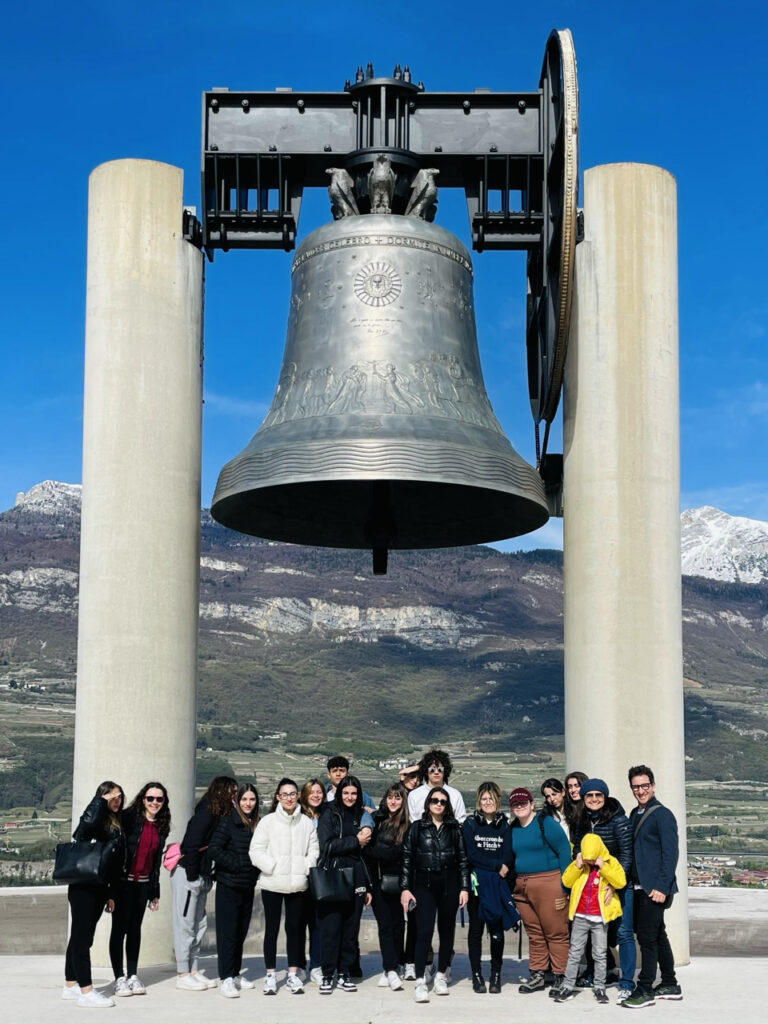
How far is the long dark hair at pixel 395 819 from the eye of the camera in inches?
410

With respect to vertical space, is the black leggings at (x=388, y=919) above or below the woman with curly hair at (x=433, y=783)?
below

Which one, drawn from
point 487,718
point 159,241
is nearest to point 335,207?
point 159,241

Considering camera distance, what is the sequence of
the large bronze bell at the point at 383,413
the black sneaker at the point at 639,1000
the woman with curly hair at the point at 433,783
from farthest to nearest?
1. the large bronze bell at the point at 383,413
2. the woman with curly hair at the point at 433,783
3. the black sneaker at the point at 639,1000

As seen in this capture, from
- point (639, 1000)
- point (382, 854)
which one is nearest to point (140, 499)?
point (382, 854)

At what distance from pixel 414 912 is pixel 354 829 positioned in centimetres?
83

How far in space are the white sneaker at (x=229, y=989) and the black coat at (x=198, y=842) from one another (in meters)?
0.73

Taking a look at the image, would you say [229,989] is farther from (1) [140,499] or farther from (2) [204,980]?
(1) [140,499]

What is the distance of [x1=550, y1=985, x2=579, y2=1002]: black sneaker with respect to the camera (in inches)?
382

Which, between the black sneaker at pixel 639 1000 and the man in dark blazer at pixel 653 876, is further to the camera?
the man in dark blazer at pixel 653 876

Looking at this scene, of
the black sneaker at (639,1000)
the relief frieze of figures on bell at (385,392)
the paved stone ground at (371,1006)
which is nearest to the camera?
the paved stone ground at (371,1006)

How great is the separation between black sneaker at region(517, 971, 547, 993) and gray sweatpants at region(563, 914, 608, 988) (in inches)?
12.1

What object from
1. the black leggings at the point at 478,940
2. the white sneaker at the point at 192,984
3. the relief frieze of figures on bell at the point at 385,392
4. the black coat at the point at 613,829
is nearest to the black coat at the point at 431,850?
the black leggings at the point at 478,940

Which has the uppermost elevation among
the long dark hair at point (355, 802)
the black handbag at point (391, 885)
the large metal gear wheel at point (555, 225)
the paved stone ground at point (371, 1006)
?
the large metal gear wheel at point (555, 225)

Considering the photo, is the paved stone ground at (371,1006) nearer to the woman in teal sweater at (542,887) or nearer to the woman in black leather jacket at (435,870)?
the woman in teal sweater at (542,887)
